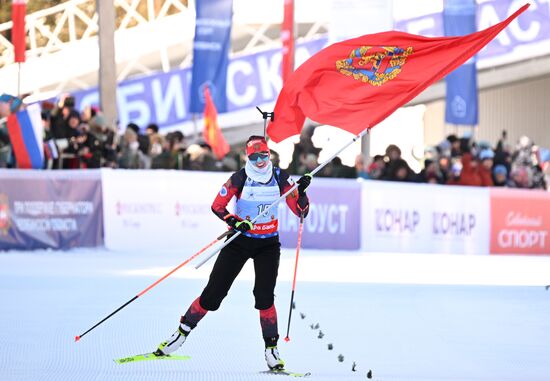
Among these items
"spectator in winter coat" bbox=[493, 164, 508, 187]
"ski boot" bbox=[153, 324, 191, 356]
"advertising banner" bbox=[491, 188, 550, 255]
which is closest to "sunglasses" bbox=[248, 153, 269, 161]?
"ski boot" bbox=[153, 324, 191, 356]

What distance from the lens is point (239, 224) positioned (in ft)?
28.7

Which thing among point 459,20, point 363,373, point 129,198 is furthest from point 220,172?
point 363,373

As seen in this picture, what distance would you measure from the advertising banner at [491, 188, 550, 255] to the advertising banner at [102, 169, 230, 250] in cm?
518

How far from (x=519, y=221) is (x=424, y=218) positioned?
1.99m

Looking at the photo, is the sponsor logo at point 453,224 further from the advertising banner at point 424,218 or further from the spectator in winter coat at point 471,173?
the spectator in winter coat at point 471,173

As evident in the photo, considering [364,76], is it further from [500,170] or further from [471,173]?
[500,170]

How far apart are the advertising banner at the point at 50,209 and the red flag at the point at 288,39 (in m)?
4.82

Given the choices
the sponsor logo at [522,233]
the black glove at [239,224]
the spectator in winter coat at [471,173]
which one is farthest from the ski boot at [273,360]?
the sponsor logo at [522,233]

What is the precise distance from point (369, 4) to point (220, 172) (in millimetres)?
3655

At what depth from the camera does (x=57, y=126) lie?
759 inches

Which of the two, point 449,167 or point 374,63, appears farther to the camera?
point 449,167

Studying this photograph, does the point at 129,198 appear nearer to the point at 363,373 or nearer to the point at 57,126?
the point at 57,126

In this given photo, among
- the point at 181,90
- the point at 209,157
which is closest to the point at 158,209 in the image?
the point at 209,157

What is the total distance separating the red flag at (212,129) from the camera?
22.3 meters
